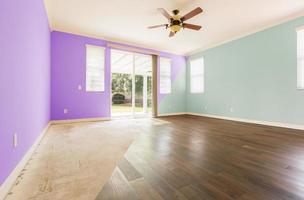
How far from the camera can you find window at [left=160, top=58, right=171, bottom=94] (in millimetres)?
6547

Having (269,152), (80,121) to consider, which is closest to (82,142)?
(80,121)

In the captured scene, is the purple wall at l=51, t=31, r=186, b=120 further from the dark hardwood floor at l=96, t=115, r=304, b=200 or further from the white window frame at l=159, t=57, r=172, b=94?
the dark hardwood floor at l=96, t=115, r=304, b=200

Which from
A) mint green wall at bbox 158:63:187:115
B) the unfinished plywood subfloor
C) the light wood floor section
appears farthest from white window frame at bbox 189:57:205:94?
the unfinished plywood subfloor

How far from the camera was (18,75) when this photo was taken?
1598mm

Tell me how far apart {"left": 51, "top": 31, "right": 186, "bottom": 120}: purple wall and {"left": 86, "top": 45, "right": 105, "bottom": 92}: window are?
0.14m

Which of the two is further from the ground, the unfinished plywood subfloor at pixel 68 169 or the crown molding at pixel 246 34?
the crown molding at pixel 246 34

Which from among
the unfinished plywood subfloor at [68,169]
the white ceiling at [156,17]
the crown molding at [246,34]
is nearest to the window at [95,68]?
the white ceiling at [156,17]

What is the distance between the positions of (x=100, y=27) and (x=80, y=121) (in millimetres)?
3000

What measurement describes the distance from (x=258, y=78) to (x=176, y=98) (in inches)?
130

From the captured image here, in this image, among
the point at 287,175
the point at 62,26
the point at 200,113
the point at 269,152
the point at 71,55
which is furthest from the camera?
the point at 200,113

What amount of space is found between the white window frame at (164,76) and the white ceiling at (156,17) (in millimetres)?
1401

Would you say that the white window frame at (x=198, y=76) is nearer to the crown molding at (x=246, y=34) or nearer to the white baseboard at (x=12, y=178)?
the crown molding at (x=246, y=34)

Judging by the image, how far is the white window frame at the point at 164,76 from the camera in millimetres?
6519

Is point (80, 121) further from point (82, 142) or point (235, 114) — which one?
point (235, 114)
